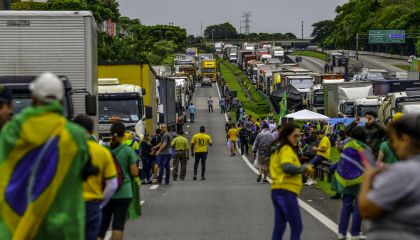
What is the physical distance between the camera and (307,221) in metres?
18.2

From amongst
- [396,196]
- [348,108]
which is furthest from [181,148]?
[396,196]

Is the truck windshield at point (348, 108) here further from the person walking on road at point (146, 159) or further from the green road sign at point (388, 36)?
the green road sign at point (388, 36)

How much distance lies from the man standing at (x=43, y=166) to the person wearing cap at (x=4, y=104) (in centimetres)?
66

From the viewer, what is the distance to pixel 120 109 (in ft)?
112

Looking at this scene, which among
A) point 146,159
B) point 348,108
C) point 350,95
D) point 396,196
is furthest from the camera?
point 350,95

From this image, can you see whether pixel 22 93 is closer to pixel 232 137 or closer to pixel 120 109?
pixel 120 109

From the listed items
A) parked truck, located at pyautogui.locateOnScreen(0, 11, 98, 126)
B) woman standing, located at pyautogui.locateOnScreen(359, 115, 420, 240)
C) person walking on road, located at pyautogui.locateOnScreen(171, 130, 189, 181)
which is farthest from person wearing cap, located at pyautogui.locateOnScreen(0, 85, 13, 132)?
person walking on road, located at pyautogui.locateOnScreen(171, 130, 189, 181)

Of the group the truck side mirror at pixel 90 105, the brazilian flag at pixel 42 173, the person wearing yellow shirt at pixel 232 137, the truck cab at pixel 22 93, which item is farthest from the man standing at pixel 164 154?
the brazilian flag at pixel 42 173

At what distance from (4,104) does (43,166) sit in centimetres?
93

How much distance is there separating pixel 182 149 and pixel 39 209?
2525 cm

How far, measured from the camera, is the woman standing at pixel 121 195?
1256 cm

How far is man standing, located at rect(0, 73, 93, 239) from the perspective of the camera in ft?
24.5

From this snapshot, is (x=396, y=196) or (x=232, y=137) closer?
(x=396, y=196)

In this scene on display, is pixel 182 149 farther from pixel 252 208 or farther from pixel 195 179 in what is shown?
pixel 252 208
